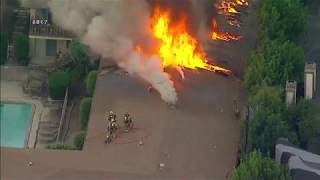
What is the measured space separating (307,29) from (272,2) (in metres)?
2.74

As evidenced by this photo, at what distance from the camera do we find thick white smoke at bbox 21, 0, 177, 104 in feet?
146

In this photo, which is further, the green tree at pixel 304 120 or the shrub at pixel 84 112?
the shrub at pixel 84 112

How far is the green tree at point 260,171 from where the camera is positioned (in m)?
37.9

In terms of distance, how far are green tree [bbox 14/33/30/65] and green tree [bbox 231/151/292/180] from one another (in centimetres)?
1331

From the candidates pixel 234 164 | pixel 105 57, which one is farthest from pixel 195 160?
pixel 105 57

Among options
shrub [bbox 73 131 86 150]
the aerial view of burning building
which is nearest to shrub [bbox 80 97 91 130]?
the aerial view of burning building

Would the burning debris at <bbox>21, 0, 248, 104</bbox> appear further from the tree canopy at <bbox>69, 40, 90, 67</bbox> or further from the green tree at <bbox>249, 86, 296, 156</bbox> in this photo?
the green tree at <bbox>249, 86, 296, 156</bbox>

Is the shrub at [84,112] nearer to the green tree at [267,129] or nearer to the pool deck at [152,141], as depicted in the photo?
the pool deck at [152,141]

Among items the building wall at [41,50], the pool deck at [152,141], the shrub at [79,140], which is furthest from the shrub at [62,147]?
the building wall at [41,50]

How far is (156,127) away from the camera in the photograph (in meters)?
42.0

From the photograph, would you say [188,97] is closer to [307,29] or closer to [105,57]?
[105,57]

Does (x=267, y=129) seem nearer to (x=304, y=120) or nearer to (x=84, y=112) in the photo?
(x=304, y=120)

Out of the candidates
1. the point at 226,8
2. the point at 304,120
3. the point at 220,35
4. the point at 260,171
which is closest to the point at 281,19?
the point at 220,35

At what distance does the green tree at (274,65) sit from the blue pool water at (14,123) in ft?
25.9
